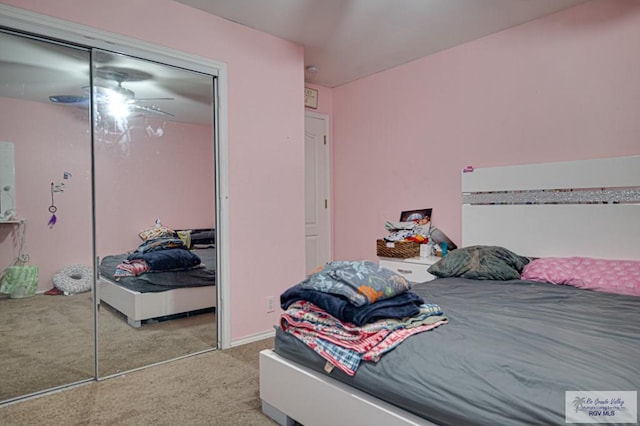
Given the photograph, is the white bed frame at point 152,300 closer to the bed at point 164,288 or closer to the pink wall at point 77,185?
the bed at point 164,288

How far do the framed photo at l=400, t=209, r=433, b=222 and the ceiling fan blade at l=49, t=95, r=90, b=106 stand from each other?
279 centimetres

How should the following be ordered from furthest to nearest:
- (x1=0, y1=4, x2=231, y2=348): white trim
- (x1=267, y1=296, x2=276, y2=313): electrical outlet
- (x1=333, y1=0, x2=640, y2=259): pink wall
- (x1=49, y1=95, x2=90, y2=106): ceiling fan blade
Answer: (x1=267, y1=296, x2=276, y2=313): electrical outlet
(x1=333, y1=0, x2=640, y2=259): pink wall
(x1=49, y1=95, x2=90, y2=106): ceiling fan blade
(x1=0, y1=4, x2=231, y2=348): white trim

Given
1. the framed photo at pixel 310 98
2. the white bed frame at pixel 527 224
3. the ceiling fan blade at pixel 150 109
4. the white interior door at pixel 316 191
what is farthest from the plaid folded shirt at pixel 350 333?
the framed photo at pixel 310 98

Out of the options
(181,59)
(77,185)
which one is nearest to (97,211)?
(77,185)

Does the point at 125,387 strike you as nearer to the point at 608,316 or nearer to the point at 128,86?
the point at 128,86

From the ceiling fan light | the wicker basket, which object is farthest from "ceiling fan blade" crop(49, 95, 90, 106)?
the wicker basket

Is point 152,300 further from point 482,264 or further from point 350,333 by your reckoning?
point 482,264

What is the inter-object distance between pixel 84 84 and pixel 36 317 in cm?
146

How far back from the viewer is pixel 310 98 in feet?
14.7

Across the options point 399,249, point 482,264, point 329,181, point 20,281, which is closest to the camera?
point 20,281

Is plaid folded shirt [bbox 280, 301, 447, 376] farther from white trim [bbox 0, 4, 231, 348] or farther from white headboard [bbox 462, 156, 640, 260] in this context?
white headboard [bbox 462, 156, 640, 260]

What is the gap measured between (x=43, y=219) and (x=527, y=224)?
3.31 m

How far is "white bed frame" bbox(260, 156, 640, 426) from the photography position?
69.5 inches

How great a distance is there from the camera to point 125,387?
2.47 metres
